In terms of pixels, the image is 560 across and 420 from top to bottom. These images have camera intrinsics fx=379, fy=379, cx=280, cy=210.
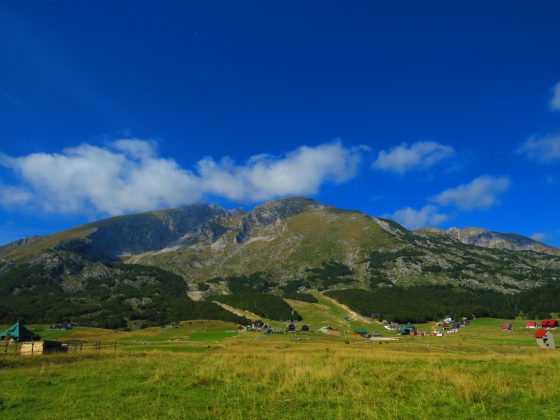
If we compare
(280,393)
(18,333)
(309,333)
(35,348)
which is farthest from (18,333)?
(280,393)

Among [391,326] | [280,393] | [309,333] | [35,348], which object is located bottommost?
[391,326]

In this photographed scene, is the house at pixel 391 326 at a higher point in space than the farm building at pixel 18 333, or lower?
lower

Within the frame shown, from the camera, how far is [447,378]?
20000 millimetres

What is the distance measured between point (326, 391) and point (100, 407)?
9.81 metres

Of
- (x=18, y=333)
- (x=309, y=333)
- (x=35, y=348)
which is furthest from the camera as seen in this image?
(x=309, y=333)

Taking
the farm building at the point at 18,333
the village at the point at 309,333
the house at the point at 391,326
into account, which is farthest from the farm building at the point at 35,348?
the house at the point at 391,326

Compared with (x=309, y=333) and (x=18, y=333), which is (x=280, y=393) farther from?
(x=309, y=333)

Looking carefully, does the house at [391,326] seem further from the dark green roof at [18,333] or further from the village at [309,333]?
the dark green roof at [18,333]

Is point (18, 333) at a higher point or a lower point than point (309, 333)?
higher

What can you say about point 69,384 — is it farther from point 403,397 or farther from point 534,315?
point 534,315

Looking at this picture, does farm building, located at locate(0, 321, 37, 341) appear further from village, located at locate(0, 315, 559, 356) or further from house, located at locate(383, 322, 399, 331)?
house, located at locate(383, 322, 399, 331)

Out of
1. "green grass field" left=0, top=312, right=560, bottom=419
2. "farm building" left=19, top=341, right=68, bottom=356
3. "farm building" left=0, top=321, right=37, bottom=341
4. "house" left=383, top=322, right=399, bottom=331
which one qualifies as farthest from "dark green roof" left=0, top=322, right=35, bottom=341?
"house" left=383, top=322, right=399, bottom=331

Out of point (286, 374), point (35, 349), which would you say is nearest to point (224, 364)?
point (286, 374)

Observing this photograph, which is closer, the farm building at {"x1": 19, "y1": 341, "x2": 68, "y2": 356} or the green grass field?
the green grass field
